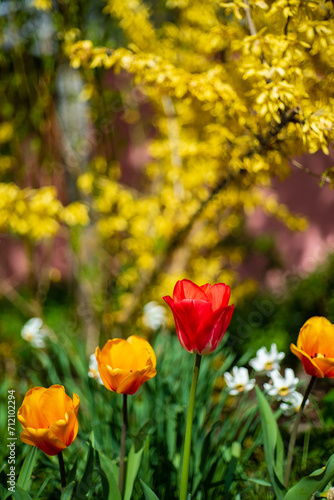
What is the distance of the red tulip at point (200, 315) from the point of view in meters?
0.81

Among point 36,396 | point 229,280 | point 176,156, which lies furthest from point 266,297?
point 36,396

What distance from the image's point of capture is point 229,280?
11.5 feet

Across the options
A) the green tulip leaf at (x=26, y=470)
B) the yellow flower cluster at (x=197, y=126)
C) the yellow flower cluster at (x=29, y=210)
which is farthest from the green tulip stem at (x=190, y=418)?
the yellow flower cluster at (x=29, y=210)

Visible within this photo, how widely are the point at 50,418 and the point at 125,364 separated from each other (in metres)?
0.19

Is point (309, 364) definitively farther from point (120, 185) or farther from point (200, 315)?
point (120, 185)

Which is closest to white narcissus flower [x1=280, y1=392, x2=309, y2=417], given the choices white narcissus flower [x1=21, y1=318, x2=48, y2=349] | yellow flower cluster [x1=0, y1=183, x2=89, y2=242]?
white narcissus flower [x1=21, y1=318, x2=48, y2=349]

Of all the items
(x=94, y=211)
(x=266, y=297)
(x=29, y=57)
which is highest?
(x=29, y=57)

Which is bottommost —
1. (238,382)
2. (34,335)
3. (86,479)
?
(34,335)

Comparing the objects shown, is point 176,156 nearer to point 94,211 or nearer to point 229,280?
point 94,211

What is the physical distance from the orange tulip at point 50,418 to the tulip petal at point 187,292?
0.29 meters

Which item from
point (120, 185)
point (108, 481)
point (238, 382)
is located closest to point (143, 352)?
point (108, 481)

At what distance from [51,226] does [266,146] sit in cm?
124

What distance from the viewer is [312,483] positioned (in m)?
0.90

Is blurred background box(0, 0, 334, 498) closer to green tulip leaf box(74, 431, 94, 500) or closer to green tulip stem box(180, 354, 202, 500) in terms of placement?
green tulip leaf box(74, 431, 94, 500)
